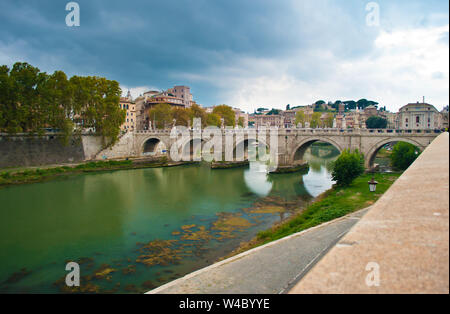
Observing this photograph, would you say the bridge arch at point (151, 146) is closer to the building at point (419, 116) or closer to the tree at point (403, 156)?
the tree at point (403, 156)

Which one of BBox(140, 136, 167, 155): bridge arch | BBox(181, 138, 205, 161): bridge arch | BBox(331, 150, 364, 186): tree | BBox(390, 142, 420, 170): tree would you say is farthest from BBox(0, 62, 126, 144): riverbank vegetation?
BBox(390, 142, 420, 170): tree

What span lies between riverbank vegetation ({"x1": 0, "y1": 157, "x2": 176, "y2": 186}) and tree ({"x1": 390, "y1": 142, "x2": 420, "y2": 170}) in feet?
66.0

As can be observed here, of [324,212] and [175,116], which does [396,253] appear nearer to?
[324,212]

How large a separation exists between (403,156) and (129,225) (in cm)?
1813

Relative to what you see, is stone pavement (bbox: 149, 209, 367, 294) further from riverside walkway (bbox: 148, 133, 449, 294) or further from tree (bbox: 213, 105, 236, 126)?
tree (bbox: 213, 105, 236, 126)

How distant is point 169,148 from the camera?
3391cm

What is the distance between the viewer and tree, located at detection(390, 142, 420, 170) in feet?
64.7

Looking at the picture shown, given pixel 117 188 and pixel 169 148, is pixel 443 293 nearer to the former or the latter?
pixel 117 188

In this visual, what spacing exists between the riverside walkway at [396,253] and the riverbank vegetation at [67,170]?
76.2ft

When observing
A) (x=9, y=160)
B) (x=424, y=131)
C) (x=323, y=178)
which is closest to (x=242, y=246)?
(x=323, y=178)

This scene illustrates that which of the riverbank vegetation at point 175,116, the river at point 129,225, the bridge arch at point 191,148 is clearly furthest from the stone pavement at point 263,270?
the riverbank vegetation at point 175,116

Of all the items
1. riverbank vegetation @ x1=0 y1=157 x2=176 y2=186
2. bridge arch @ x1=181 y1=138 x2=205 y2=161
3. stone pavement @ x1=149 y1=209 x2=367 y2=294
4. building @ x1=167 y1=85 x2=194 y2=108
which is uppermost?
building @ x1=167 y1=85 x2=194 y2=108

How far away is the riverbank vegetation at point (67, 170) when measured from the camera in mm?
20562

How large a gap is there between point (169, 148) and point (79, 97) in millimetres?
10562
